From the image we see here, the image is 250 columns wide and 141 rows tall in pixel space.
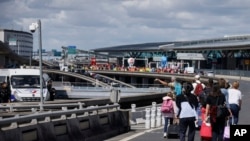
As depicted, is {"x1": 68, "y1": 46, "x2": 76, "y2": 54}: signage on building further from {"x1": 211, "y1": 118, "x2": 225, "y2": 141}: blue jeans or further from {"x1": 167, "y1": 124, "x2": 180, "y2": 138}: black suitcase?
{"x1": 211, "y1": 118, "x2": 225, "y2": 141}: blue jeans

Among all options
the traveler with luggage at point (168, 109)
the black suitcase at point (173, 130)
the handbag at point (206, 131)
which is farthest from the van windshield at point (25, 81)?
the handbag at point (206, 131)

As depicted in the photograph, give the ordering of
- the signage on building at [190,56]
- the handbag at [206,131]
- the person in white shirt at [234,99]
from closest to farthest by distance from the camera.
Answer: the handbag at [206,131], the person in white shirt at [234,99], the signage on building at [190,56]

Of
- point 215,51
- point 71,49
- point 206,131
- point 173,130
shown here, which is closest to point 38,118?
point 206,131

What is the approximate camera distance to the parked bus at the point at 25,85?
1451 inches

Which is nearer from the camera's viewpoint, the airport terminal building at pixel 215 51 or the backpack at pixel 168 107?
the backpack at pixel 168 107

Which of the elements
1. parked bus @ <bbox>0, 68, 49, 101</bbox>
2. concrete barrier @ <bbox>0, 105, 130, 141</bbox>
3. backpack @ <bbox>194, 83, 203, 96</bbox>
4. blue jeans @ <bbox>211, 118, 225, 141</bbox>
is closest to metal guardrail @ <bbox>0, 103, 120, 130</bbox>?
concrete barrier @ <bbox>0, 105, 130, 141</bbox>

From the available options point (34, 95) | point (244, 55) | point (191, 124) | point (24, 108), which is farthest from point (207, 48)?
point (191, 124)

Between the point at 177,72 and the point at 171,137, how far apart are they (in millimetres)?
97780

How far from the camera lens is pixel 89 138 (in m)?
16.6

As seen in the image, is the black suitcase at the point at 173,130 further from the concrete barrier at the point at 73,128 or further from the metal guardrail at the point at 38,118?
the metal guardrail at the point at 38,118

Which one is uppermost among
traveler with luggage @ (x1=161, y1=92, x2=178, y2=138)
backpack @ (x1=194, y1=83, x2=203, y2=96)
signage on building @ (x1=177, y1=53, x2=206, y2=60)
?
backpack @ (x1=194, y1=83, x2=203, y2=96)

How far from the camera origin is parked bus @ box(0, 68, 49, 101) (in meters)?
36.8

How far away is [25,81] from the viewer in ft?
126

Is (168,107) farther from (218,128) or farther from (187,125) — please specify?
(218,128)
